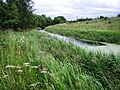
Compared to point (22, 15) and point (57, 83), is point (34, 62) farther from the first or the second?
point (22, 15)

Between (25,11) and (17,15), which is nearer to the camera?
(17,15)

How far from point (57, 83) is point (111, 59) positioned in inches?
98.7

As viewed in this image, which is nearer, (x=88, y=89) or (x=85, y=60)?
(x=88, y=89)

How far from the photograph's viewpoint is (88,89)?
3.58 m

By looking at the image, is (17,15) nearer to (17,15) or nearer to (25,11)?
(17,15)

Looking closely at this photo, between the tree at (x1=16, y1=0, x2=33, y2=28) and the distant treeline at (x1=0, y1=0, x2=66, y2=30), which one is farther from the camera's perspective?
the tree at (x1=16, y1=0, x2=33, y2=28)

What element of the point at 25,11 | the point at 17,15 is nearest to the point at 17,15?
the point at 17,15

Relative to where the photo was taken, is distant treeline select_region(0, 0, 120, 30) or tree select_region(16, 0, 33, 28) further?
tree select_region(16, 0, 33, 28)

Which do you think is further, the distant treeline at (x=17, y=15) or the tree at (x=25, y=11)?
the tree at (x=25, y=11)

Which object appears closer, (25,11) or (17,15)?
(17,15)

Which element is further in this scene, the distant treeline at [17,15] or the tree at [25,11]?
the tree at [25,11]

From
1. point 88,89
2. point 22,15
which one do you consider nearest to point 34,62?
point 88,89

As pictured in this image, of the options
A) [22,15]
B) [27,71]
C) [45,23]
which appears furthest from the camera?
[45,23]

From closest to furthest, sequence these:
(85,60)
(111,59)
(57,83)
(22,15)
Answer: (57,83), (111,59), (85,60), (22,15)
